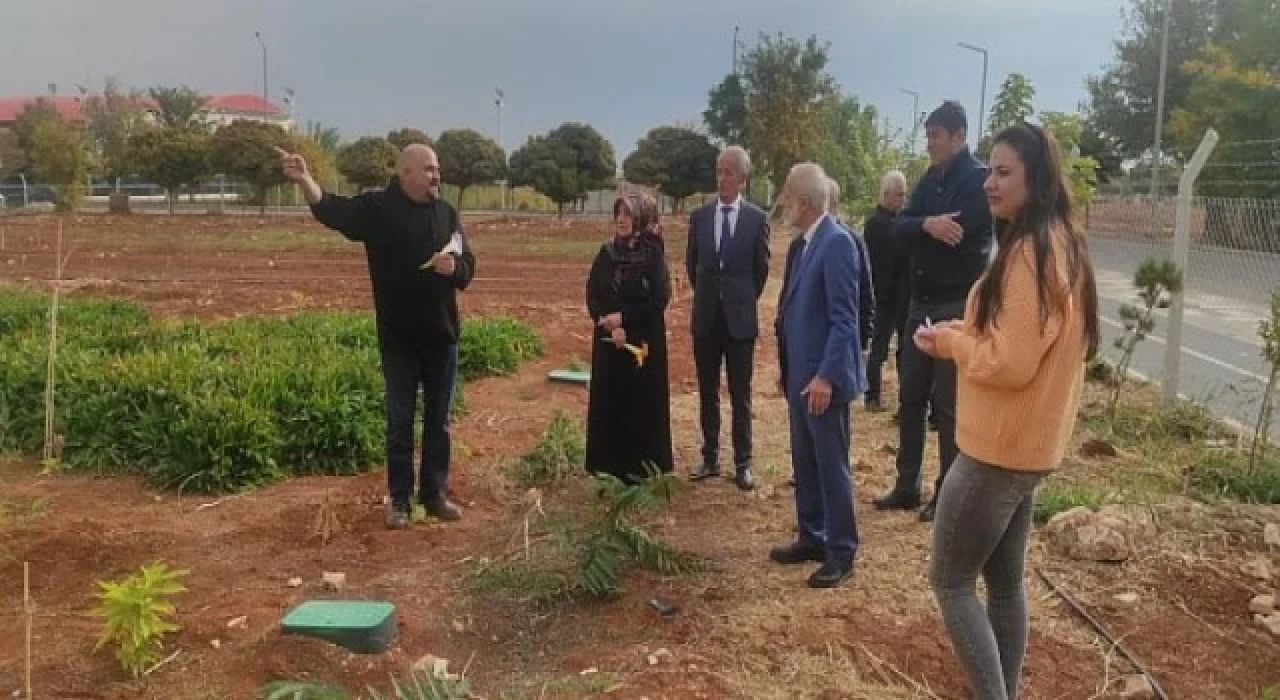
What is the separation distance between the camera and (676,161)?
4053 centimetres

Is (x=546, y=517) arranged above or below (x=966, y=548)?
below

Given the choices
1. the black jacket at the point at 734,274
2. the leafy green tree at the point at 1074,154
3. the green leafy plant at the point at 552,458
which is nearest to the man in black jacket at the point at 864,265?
the black jacket at the point at 734,274

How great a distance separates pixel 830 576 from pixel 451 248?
2.26 m

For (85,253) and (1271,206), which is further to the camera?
(85,253)

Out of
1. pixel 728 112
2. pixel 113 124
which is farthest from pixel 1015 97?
pixel 113 124

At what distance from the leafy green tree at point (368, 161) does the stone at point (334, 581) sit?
113 feet

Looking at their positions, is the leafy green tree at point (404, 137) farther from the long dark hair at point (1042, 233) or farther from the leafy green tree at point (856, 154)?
the long dark hair at point (1042, 233)

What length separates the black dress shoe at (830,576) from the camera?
433 centimetres

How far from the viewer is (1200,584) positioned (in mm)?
4453

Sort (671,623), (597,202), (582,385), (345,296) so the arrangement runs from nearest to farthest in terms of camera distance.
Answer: (671,623) → (582,385) → (345,296) → (597,202)

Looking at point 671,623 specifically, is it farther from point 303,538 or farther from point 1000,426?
point 303,538

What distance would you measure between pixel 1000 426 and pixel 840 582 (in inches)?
68.2

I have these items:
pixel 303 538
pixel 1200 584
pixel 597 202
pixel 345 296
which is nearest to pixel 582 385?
pixel 303 538

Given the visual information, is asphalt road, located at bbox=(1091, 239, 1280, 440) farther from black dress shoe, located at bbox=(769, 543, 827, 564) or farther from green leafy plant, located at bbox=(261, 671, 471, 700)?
green leafy plant, located at bbox=(261, 671, 471, 700)
